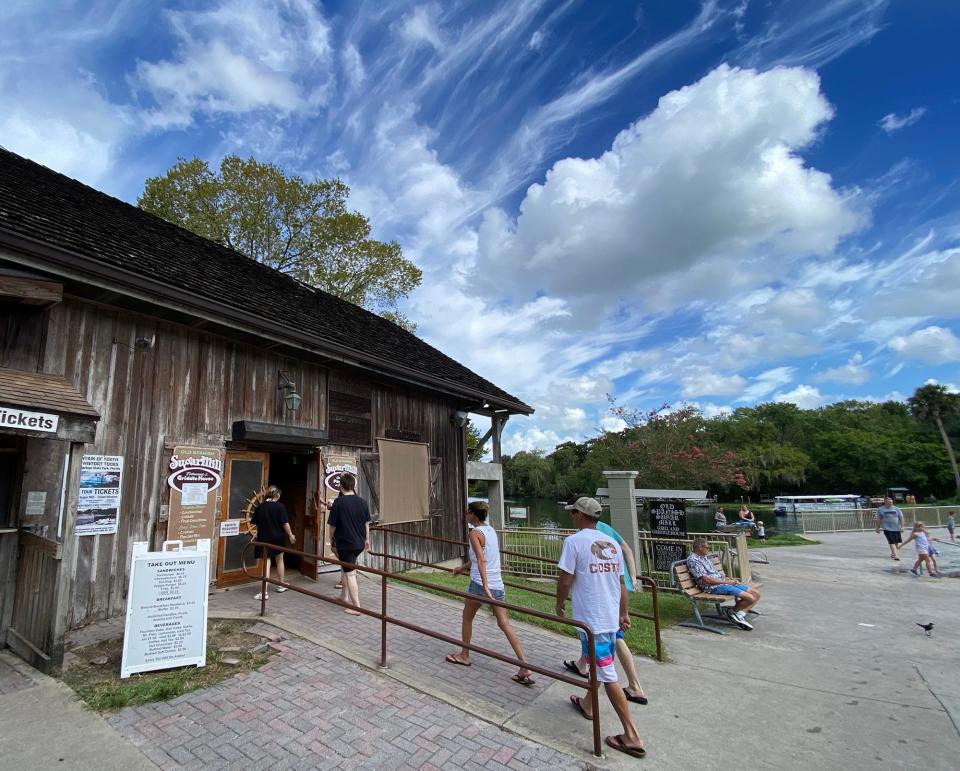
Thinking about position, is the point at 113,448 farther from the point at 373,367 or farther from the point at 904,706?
the point at 904,706

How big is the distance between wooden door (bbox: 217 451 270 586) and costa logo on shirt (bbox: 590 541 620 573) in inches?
205

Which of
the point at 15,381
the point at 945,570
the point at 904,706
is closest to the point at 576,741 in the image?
the point at 904,706

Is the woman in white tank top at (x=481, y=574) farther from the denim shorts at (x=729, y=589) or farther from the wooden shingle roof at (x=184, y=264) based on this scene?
the wooden shingle roof at (x=184, y=264)

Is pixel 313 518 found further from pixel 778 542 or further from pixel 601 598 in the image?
pixel 778 542

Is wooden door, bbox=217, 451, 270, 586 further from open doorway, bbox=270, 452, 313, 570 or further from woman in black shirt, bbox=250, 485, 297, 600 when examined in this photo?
open doorway, bbox=270, 452, 313, 570

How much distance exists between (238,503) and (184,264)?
353cm

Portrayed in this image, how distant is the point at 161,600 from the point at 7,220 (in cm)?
399

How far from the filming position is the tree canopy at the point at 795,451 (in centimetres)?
3109

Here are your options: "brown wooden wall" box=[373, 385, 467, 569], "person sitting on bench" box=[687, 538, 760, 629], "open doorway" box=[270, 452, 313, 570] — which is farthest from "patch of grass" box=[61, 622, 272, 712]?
"person sitting on bench" box=[687, 538, 760, 629]

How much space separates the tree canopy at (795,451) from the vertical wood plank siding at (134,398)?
24405 millimetres

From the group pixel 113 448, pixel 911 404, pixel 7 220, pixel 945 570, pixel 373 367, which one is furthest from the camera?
pixel 911 404

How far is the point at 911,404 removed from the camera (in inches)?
2221

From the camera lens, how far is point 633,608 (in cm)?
852

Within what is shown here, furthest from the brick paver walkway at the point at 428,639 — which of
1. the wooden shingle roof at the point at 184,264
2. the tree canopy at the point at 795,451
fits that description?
the tree canopy at the point at 795,451
